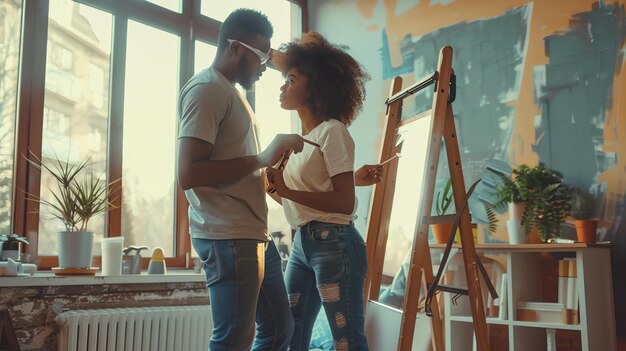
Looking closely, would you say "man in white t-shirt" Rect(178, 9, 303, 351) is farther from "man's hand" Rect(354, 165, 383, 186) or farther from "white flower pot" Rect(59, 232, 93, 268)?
"white flower pot" Rect(59, 232, 93, 268)

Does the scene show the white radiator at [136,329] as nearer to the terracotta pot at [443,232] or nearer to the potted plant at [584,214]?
the terracotta pot at [443,232]

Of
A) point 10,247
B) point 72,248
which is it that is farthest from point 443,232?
point 10,247

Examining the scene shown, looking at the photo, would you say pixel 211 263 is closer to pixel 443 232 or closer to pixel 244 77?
pixel 244 77

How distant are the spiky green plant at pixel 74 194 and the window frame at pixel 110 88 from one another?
2.0 inches

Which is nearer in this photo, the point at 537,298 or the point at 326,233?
the point at 326,233

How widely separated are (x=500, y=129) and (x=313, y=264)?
1.96 meters

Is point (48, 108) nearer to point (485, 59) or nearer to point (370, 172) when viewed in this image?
point (370, 172)

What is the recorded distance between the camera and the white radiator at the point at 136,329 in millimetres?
2686

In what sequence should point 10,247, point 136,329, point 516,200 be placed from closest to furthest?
1. point 10,247
2. point 136,329
3. point 516,200

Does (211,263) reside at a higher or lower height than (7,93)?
lower

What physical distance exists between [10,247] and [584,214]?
2705 millimetres

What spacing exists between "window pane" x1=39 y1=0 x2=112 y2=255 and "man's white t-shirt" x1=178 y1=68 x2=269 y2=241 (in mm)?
1838

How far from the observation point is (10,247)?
262cm

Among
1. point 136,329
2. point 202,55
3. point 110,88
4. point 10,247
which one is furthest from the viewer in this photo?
point 202,55
